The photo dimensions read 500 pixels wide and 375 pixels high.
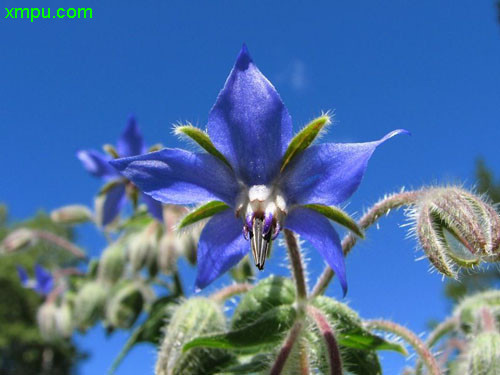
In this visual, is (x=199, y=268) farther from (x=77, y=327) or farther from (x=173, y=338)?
(x=77, y=327)

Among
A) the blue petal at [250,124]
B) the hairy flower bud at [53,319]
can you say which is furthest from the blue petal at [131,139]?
the blue petal at [250,124]

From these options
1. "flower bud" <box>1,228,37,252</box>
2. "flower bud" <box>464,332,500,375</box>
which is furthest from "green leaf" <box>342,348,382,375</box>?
"flower bud" <box>1,228,37,252</box>

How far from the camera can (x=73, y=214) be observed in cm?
409

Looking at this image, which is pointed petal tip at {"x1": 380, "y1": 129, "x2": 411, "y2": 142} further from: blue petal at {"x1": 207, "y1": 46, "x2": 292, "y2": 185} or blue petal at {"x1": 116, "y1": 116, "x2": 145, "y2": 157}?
blue petal at {"x1": 116, "y1": 116, "x2": 145, "y2": 157}

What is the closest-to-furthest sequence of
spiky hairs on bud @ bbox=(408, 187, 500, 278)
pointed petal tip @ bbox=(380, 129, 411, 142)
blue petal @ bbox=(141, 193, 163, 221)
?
pointed petal tip @ bbox=(380, 129, 411, 142), spiky hairs on bud @ bbox=(408, 187, 500, 278), blue petal @ bbox=(141, 193, 163, 221)

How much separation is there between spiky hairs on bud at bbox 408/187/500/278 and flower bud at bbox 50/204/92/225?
2.91m

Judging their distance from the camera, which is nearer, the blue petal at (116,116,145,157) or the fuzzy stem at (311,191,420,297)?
the fuzzy stem at (311,191,420,297)

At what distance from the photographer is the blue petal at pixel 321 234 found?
4.69ft

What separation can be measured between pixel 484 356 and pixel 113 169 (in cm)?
227

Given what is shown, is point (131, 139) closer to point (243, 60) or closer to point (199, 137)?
point (199, 137)

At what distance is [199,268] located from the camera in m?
1.57

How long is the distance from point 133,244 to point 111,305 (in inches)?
13.1

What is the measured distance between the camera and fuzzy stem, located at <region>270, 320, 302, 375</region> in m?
1.48

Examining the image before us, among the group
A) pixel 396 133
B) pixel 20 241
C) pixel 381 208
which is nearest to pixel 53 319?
pixel 20 241
